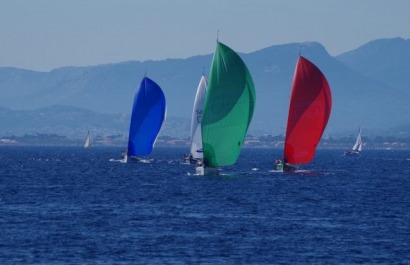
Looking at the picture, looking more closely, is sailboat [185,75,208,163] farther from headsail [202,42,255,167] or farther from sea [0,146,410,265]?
headsail [202,42,255,167]

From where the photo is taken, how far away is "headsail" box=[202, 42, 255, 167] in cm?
9975

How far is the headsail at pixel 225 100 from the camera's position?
9975 centimetres

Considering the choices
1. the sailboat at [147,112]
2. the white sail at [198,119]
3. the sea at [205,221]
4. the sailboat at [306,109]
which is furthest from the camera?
the sailboat at [147,112]

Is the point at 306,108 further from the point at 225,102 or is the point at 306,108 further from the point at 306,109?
the point at 225,102

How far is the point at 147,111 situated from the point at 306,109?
33722 millimetres

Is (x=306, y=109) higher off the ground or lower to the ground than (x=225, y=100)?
lower

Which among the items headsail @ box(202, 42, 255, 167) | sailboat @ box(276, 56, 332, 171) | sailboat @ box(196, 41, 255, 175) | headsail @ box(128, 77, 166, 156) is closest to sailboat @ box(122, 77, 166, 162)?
headsail @ box(128, 77, 166, 156)

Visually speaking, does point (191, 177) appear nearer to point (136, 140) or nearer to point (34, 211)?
point (136, 140)

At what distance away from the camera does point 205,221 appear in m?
70.8

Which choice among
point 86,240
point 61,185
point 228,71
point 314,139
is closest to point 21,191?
point 61,185

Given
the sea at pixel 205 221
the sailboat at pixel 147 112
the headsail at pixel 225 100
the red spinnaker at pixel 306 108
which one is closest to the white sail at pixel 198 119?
the sailboat at pixel 147 112

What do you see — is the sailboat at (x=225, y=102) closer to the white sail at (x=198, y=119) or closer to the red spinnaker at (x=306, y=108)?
the red spinnaker at (x=306, y=108)

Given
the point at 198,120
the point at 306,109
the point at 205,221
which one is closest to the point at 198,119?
the point at 198,120

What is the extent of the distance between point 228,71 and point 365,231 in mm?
35645
